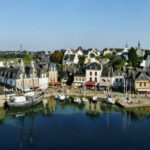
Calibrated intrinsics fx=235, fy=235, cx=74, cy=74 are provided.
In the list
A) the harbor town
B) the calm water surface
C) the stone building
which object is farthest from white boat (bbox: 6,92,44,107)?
the stone building

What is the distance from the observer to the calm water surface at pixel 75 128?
25875 mm

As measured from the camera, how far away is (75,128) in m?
31.0

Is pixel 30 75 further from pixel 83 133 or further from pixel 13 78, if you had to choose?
pixel 83 133

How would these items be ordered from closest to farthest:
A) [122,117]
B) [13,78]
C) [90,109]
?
[122,117] < [90,109] < [13,78]

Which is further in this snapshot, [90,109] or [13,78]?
[13,78]

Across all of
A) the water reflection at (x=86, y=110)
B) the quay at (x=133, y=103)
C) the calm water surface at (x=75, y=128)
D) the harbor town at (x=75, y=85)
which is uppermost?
the harbor town at (x=75, y=85)

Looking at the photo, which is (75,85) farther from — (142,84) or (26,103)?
(26,103)

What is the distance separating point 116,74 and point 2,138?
34.5 m

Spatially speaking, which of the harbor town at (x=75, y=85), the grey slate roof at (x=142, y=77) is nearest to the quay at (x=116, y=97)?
the harbor town at (x=75, y=85)

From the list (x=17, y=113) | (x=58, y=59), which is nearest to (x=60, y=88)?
(x=17, y=113)

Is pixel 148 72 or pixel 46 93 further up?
pixel 148 72

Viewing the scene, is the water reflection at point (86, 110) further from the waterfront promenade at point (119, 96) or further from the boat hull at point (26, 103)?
the waterfront promenade at point (119, 96)

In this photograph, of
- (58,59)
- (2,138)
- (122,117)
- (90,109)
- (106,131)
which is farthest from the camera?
(58,59)

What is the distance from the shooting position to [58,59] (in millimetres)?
91375
